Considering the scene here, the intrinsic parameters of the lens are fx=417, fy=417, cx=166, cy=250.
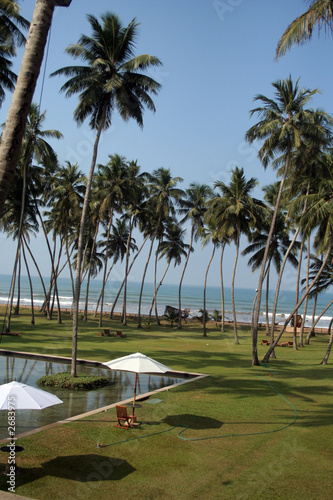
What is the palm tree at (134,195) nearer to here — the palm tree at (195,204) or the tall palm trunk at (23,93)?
the palm tree at (195,204)

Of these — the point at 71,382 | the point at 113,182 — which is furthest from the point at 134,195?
the point at 71,382

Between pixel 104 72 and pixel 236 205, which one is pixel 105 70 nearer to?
pixel 104 72

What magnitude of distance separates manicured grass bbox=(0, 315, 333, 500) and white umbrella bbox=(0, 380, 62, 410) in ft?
3.80

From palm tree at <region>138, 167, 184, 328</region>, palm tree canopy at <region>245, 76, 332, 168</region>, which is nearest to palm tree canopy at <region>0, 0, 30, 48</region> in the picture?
palm tree canopy at <region>245, 76, 332, 168</region>

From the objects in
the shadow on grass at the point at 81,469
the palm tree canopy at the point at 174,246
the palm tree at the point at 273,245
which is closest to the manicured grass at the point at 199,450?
the shadow on grass at the point at 81,469

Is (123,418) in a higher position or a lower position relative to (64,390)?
higher

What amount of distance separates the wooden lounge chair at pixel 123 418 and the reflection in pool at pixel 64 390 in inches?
70.1

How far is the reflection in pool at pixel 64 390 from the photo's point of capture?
11195 mm

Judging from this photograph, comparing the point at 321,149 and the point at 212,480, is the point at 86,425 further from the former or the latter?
the point at 321,149

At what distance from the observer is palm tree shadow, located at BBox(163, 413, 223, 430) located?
421 inches

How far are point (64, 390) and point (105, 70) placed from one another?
12.9 metres

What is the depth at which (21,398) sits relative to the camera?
25.5ft

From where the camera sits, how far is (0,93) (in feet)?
76.2

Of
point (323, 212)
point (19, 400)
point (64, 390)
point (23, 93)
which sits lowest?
point (64, 390)
